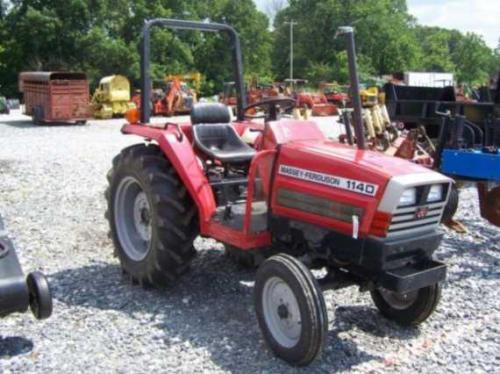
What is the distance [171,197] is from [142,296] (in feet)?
2.50

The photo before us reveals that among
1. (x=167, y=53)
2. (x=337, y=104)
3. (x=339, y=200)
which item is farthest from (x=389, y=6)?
(x=339, y=200)

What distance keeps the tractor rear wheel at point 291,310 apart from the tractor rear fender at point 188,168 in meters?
0.79

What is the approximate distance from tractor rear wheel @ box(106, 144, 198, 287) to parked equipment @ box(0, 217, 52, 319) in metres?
0.90

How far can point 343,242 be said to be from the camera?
346 centimetres

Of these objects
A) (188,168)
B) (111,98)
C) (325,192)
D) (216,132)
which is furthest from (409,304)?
(111,98)

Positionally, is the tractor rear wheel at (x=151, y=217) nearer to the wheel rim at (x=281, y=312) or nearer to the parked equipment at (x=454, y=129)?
the wheel rim at (x=281, y=312)

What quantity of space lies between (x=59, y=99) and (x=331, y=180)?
16.6m

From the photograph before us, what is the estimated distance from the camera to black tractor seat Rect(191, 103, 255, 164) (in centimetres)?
487

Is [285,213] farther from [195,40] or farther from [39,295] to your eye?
[195,40]

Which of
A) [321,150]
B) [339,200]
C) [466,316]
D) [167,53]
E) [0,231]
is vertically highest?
[167,53]

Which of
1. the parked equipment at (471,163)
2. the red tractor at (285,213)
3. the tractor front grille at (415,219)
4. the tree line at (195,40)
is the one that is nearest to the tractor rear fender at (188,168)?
the red tractor at (285,213)

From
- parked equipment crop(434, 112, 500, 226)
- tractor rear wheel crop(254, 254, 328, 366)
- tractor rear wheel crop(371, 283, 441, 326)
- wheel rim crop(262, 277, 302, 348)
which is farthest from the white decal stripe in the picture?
parked equipment crop(434, 112, 500, 226)

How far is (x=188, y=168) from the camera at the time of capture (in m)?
4.28

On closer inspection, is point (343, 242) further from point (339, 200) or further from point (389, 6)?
point (389, 6)
